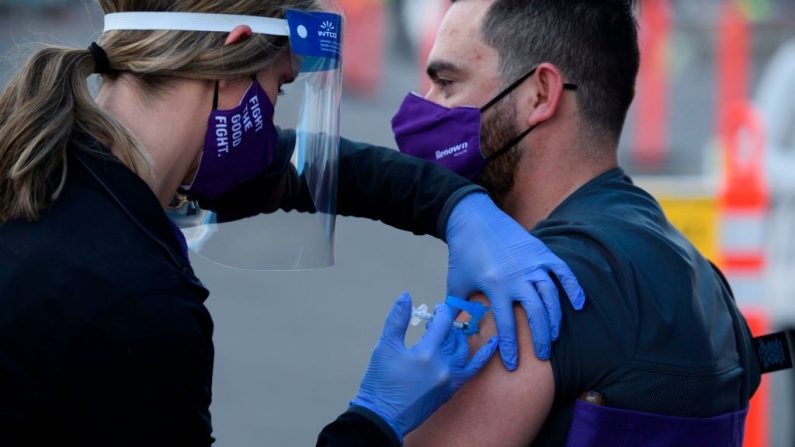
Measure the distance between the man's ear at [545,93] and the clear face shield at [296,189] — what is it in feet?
1.49

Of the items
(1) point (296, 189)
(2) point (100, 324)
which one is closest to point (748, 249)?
(1) point (296, 189)

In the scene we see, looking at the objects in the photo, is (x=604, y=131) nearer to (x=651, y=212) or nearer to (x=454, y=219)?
(x=651, y=212)

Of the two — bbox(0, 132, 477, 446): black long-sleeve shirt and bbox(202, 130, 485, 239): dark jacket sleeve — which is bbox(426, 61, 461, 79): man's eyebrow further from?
bbox(0, 132, 477, 446): black long-sleeve shirt

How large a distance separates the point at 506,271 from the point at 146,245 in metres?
0.74

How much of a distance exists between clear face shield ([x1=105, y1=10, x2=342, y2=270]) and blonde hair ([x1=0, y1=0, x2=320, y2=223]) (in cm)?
5

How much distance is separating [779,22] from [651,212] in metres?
14.4

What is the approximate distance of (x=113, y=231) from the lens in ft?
6.37

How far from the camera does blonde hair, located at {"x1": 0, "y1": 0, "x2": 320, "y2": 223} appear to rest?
6.46 ft

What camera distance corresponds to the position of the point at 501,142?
2.73 metres

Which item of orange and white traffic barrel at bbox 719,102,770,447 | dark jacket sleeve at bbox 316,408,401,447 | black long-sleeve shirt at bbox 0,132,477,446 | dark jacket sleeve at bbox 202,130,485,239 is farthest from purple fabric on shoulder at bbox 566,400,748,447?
orange and white traffic barrel at bbox 719,102,770,447

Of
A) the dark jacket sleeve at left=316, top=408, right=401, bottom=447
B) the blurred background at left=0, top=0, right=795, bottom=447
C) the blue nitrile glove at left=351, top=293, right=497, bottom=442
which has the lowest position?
the blurred background at left=0, top=0, right=795, bottom=447

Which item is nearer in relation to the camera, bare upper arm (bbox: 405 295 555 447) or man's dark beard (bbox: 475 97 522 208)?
bare upper arm (bbox: 405 295 555 447)

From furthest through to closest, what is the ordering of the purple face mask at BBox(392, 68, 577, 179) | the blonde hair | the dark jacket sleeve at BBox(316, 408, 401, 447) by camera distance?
the purple face mask at BBox(392, 68, 577, 179) < the dark jacket sleeve at BBox(316, 408, 401, 447) < the blonde hair

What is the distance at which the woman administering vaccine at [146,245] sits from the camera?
1.88 metres
